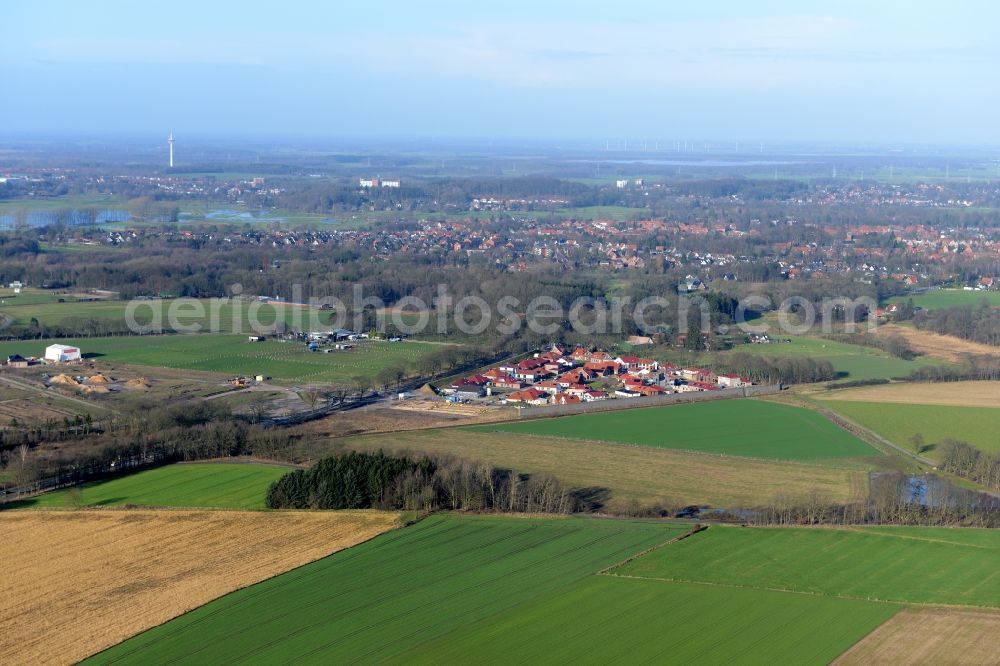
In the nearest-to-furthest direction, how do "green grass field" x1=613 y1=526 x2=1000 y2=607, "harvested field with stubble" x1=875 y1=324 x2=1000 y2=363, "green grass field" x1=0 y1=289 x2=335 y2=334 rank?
"green grass field" x1=613 y1=526 x2=1000 y2=607 < "harvested field with stubble" x1=875 y1=324 x2=1000 y2=363 < "green grass field" x1=0 y1=289 x2=335 y2=334

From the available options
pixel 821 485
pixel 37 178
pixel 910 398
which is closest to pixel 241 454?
pixel 821 485

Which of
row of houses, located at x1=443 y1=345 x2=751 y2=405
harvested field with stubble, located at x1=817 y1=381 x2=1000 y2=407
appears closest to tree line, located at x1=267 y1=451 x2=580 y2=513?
row of houses, located at x1=443 y1=345 x2=751 y2=405

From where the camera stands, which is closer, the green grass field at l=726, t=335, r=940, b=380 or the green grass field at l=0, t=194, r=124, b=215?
the green grass field at l=726, t=335, r=940, b=380

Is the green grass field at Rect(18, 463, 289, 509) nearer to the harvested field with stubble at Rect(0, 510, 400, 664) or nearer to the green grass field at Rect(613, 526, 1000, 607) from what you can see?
the harvested field with stubble at Rect(0, 510, 400, 664)

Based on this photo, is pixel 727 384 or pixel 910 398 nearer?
pixel 910 398

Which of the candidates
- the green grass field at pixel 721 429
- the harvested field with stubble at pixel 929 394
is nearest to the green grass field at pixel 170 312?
the green grass field at pixel 721 429

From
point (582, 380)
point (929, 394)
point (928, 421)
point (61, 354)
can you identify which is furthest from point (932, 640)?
point (61, 354)

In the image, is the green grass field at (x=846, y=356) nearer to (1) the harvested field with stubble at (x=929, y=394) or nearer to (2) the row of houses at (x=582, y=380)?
(1) the harvested field with stubble at (x=929, y=394)

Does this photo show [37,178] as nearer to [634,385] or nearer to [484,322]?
[484,322]
